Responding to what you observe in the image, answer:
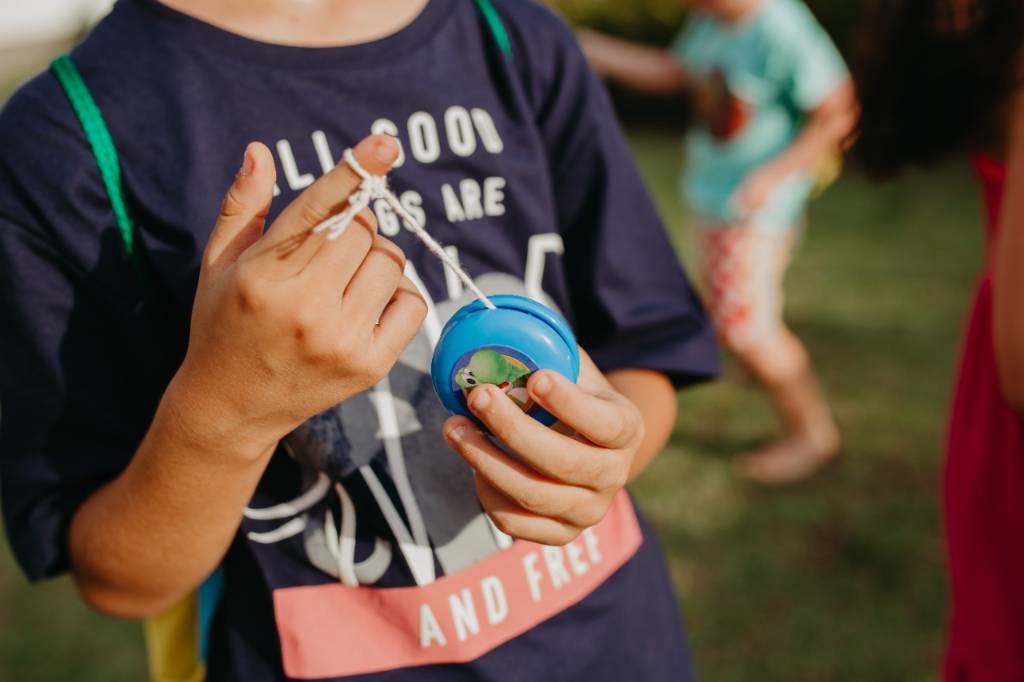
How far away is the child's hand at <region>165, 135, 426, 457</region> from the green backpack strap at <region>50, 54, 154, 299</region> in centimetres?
18

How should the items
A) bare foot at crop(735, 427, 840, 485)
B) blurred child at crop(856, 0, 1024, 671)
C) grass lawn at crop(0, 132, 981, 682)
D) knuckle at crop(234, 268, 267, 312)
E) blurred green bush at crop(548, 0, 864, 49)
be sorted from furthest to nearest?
1. blurred green bush at crop(548, 0, 864, 49)
2. bare foot at crop(735, 427, 840, 485)
3. grass lawn at crop(0, 132, 981, 682)
4. blurred child at crop(856, 0, 1024, 671)
5. knuckle at crop(234, 268, 267, 312)

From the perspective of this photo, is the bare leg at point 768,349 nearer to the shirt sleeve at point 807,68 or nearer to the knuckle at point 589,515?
the shirt sleeve at point 807,68

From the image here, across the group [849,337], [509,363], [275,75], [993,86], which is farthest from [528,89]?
[849,337]

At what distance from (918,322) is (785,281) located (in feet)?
2.52

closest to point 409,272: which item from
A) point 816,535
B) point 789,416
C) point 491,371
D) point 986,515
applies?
point 491,371

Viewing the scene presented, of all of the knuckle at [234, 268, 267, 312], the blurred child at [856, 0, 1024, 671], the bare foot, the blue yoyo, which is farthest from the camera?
the bare foot

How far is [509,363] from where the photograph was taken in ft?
2.34

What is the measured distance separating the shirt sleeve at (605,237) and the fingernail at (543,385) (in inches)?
13.6

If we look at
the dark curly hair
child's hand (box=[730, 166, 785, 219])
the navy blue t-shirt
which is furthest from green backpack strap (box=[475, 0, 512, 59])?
child's hand (box=[730, 166, 785, 219])

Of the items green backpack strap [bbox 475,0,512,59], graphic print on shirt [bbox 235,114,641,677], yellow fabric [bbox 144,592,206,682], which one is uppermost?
green backpack strap [bbox 475,0,512,59]

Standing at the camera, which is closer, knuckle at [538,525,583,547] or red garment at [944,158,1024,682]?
knuckle at [538,525,583,547]

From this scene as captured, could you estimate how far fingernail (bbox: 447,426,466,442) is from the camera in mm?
695

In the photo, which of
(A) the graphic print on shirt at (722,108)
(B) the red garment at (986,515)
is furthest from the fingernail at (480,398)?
(A) the graphic print on shirt at (722,108)

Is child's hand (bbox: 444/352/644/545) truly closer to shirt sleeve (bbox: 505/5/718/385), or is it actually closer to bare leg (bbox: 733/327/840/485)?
shirt sleeve (bbox: 505/5/718/385)
